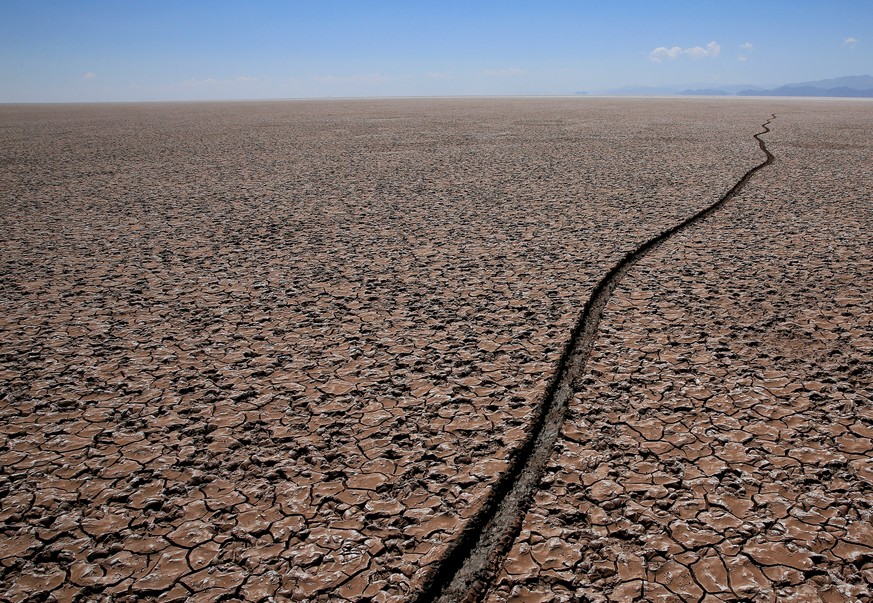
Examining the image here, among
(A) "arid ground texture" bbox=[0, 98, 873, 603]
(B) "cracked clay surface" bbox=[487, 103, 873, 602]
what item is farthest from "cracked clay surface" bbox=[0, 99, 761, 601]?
(B) "cracked clay surface" bbox=[487, 103, 873, 602]

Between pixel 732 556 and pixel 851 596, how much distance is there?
213mm

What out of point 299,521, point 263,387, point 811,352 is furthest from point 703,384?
point 263,387

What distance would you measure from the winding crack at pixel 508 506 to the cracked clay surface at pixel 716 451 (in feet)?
0.12

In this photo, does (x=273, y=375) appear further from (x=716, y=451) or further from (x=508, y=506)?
(x=716, y=451)

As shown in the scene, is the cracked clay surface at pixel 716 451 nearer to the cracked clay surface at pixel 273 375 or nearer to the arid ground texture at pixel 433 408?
the arid ground texture at pixel 433 408

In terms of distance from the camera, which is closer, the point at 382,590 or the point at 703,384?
the point at 382,590

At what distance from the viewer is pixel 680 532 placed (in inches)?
49.3

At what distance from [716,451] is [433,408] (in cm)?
83

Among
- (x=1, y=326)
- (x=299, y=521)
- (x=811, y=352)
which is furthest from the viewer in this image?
(x=1, y=326)

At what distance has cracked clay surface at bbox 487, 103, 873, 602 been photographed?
115 cm

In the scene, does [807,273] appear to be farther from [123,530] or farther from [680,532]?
[123,530]

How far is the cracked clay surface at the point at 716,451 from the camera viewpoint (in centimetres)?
115

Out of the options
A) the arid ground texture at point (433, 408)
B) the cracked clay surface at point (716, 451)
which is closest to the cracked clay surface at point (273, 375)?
the arid ground texture at point (433, 408)

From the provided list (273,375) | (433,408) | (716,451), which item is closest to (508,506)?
(433,408)
